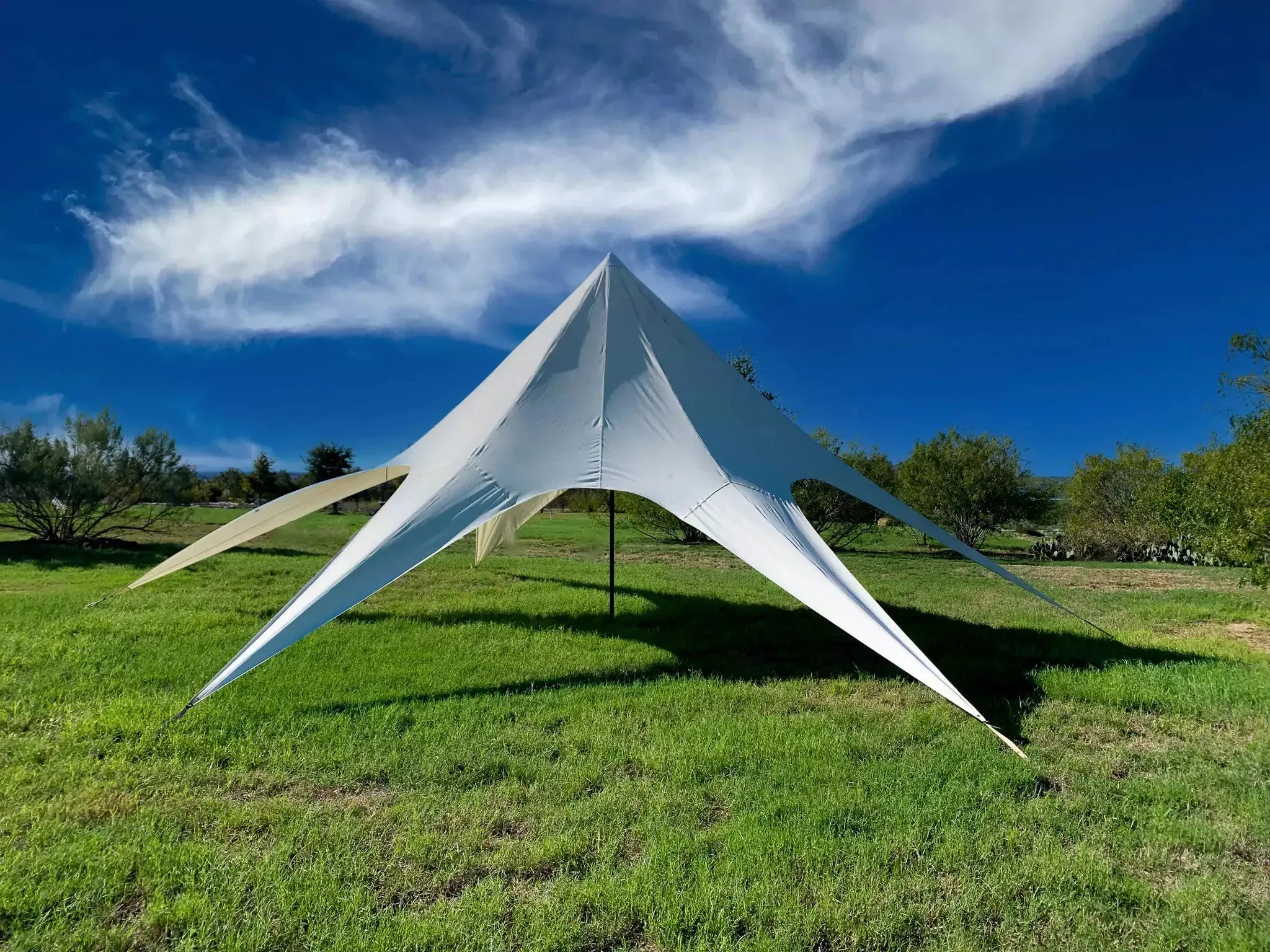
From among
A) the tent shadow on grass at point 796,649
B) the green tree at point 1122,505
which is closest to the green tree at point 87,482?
the tent shadow on grass at point 796,649

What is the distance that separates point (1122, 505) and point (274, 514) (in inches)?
826

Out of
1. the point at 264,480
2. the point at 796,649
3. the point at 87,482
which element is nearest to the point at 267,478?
the point at 264,480

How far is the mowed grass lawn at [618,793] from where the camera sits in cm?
193

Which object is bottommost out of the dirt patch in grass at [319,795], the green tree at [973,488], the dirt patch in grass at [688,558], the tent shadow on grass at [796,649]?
the dirt patch in grass at [319,795]

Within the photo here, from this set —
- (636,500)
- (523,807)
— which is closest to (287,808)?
(523,807)

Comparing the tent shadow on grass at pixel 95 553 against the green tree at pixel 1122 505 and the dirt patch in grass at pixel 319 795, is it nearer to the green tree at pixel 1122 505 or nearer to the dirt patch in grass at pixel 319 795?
the dirt patch in grass at pixel 319 795

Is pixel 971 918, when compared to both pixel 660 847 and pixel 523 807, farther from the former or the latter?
pixel 523 807

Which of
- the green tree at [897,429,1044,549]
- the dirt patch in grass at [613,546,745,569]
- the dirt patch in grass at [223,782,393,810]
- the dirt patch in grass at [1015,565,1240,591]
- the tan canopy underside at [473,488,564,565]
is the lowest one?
the dirt patch in grass at [223,782,393,810]

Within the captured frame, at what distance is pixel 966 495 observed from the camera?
18844 millimetres

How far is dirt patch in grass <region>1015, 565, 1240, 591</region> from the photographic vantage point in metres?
10.5

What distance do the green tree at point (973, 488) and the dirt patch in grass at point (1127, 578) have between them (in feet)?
14.3

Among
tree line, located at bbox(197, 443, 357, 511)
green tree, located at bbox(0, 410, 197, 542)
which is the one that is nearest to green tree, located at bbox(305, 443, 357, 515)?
tree line, located at bbox(197, 443, 357, 511)

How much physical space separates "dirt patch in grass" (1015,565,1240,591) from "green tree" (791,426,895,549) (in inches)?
178

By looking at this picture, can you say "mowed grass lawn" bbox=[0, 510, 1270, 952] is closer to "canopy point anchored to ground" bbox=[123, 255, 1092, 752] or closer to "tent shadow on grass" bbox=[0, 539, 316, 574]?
"canopy point anchored to ground" bbox=[123, 255, 1092, 752]
